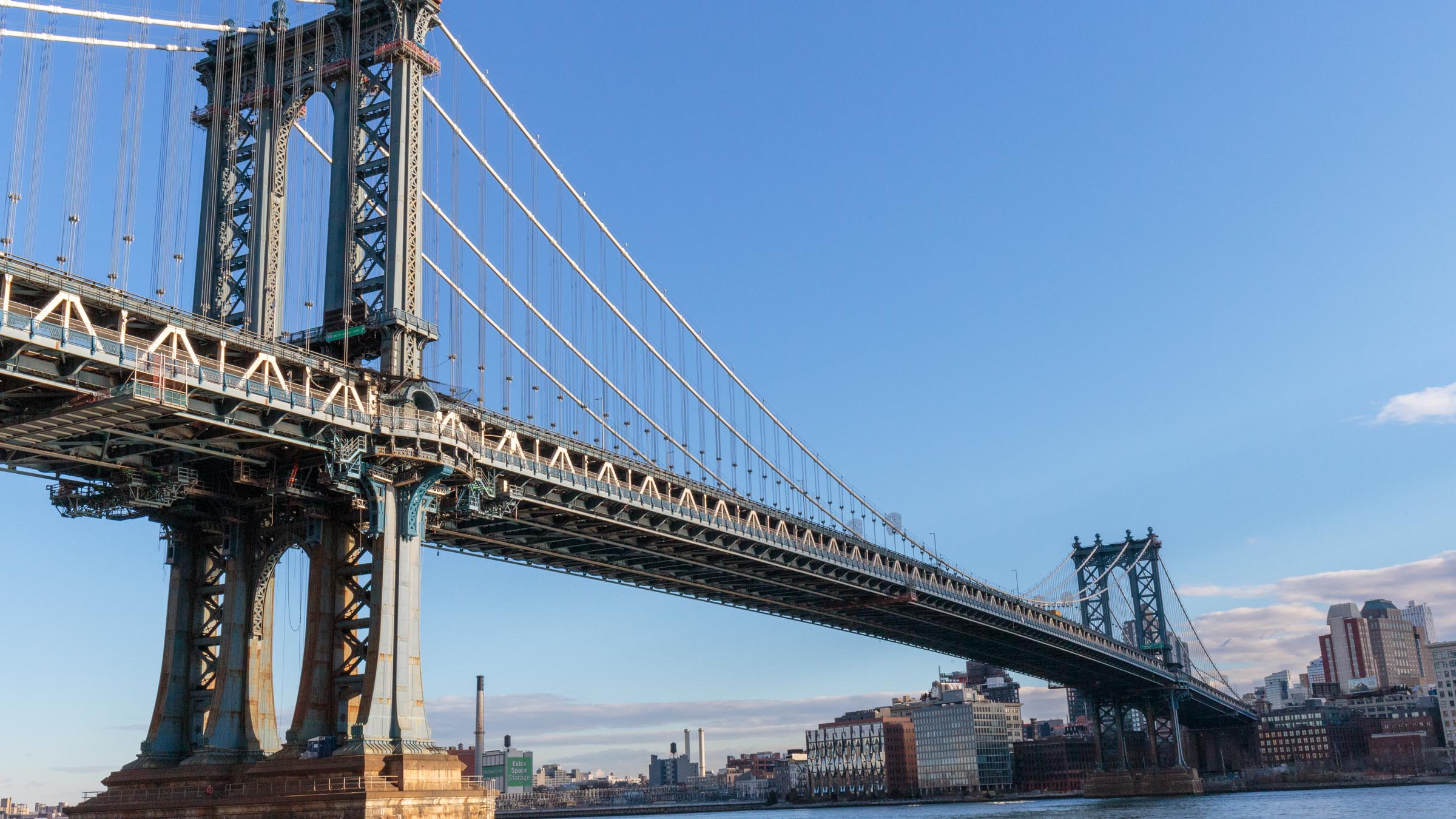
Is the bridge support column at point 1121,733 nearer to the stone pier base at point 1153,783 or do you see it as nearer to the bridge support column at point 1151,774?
the bridge support column at point 1151,774

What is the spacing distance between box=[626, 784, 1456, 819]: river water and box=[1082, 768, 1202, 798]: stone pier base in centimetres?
143

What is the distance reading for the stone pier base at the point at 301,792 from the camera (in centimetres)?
3791

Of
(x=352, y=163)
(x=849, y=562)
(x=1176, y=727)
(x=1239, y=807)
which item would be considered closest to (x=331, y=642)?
(x=352, y=163)

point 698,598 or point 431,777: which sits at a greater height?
point 698,598

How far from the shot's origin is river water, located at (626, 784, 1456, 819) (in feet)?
A: 288

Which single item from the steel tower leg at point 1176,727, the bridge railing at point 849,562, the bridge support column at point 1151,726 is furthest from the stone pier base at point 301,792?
the bridge support column at point 1151,726

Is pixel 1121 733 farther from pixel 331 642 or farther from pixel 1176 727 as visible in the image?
pixel 331 642

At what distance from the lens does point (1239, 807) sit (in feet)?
346

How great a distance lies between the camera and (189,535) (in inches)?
1820

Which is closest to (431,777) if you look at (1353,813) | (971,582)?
(971,582)

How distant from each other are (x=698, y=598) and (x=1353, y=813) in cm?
4650

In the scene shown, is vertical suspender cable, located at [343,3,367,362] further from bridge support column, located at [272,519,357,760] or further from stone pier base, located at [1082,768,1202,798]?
stone pier base, located at [1082,768,1202,798]

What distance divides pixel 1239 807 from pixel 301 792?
8782 cm

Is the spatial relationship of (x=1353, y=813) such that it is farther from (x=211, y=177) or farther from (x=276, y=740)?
(x=211, y=177)
